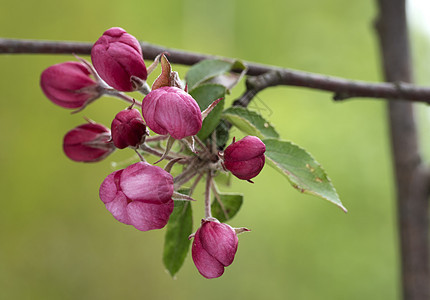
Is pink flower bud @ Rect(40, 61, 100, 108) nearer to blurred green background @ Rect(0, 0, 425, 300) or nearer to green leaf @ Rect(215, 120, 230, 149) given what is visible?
green leaf @ Rect(215, 120, 230, 149)

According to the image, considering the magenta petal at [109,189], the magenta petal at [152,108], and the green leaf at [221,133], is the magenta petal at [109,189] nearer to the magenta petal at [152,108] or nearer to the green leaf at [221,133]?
the magenta petal at [152,108]

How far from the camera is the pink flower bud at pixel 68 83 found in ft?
1.51

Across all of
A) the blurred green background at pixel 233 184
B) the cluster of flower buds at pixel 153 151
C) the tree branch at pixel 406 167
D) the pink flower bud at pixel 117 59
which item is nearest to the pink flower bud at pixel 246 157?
the cluster of flower buds at pixel 153 151

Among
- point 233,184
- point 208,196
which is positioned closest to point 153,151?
point 208,196

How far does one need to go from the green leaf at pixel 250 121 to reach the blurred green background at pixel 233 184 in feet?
5.04

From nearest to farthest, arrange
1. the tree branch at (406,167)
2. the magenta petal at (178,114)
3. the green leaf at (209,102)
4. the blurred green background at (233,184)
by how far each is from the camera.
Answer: the magenta petal at (178,114)
the green leaf at (209,102)
the tree branch at (406,167)
the blurred green background at (233,184)

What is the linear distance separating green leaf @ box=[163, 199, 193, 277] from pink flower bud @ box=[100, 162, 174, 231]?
0.17 m

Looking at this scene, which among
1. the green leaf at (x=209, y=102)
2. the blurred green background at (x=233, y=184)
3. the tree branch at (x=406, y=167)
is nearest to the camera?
the green leaf at (x=209, y=102)

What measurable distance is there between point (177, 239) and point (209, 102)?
0.57ft

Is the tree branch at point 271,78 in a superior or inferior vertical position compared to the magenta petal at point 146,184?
inferior

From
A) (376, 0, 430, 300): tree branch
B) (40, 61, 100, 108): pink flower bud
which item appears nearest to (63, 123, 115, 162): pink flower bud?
(40, 61, 100, 108): pink flower bud

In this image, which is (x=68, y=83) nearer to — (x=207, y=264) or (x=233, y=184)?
(x=207, y=264)

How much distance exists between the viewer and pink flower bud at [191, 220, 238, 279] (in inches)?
14.5

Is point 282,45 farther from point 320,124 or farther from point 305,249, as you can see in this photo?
point 305,249
